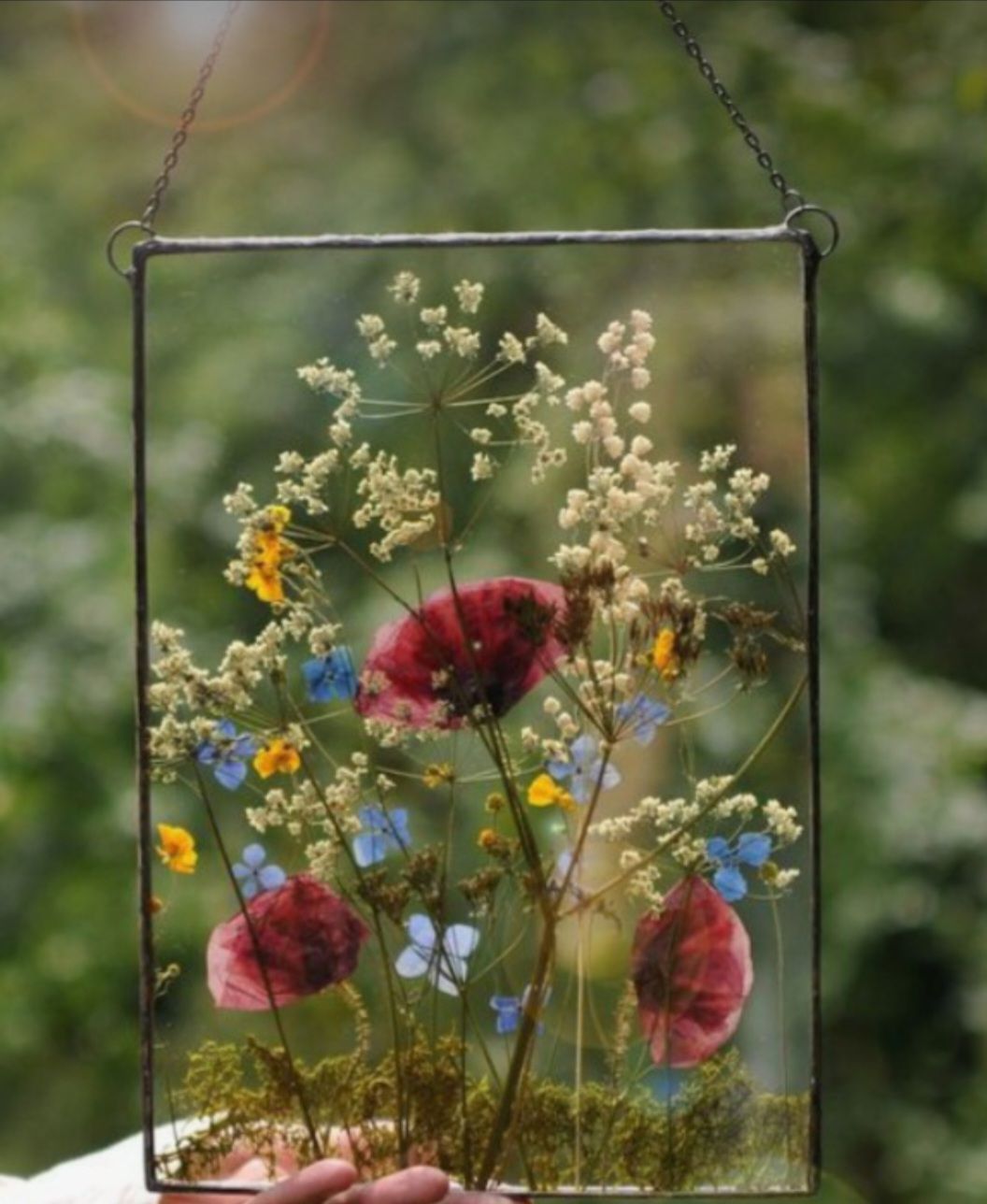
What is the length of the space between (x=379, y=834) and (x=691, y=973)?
0.67 feet

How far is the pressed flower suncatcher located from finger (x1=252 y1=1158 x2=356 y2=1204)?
36 millimetres

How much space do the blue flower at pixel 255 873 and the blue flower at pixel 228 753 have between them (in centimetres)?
4

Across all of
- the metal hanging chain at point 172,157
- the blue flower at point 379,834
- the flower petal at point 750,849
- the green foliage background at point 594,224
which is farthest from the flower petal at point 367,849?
the green foliage background at point 594,224

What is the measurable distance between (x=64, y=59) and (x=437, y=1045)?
10.9 feet

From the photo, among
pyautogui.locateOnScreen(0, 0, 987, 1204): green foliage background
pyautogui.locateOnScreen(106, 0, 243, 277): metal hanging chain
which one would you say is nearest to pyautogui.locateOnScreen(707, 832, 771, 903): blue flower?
pyautogui.locateOnScreen(106, 0, 243, 277): metal hanging chain

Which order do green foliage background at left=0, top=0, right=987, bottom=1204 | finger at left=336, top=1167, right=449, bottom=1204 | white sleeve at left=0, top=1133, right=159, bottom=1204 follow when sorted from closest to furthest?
finger at left=336, top=1167, right=449, bottom=1204 → white sleeve at left=0, top=1133, right=159, bottom=1204 → green foliage background at left=0, top=0, right=987, bottom=1204

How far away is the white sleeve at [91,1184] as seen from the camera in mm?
1753

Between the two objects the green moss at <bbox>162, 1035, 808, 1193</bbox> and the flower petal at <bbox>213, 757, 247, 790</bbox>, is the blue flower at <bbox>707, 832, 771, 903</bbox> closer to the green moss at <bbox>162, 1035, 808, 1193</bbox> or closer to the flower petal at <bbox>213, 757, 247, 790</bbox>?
the green moss at <bbox>162, 1035, 808, 1193</bbox>

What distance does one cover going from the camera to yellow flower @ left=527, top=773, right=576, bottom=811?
51.4 inches

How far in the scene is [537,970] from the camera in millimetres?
1306

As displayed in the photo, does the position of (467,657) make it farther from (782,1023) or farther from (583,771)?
(782,1023)

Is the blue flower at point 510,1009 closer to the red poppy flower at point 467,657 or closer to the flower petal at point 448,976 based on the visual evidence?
the flower petal at point 448,976

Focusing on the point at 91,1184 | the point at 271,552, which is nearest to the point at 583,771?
the point at 271,552

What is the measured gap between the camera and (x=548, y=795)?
131 cm
